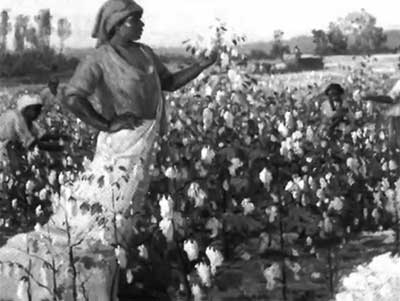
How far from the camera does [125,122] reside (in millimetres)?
5449

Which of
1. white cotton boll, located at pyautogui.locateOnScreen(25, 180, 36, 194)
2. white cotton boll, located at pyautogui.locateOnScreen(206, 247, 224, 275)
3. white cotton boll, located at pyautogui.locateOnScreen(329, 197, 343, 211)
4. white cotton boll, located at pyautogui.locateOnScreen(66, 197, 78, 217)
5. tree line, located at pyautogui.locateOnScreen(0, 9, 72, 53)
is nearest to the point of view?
white cotton boll, located at pyautogui.locateOnScreen(206, 247, 224, 275)

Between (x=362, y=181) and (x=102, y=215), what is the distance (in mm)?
1525

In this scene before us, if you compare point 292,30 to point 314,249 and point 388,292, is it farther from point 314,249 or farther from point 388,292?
point 388,292

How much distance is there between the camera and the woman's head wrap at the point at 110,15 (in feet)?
18.3

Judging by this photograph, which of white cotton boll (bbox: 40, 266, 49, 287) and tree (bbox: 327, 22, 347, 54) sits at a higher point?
tree (bbox: 327, 22, 347, 54)

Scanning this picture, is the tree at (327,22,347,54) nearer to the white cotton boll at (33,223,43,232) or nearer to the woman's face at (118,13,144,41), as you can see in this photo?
the woman's face at (118,13,144,41)

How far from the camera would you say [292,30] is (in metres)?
6.03

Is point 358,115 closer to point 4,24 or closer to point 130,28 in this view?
point 130,28

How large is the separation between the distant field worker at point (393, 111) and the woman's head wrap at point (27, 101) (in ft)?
5.93

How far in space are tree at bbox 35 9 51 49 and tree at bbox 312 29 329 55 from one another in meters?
1.52

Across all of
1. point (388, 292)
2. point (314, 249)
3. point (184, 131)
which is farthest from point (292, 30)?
point (388, 292)

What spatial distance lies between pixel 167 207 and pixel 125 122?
51cm

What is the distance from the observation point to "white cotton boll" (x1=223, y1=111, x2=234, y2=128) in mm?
5871

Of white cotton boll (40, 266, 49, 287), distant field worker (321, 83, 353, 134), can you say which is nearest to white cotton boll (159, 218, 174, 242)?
white cotton boll (40, 266, 49, 287)
